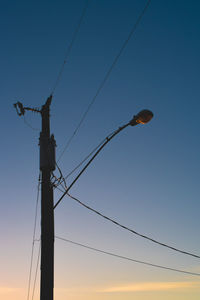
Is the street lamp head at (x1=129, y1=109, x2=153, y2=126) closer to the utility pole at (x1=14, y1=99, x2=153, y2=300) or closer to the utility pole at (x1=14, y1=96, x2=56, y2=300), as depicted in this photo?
the utility pole at (x1=14, y1=99, x2=153, y2=300)

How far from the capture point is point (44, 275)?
7.35 m

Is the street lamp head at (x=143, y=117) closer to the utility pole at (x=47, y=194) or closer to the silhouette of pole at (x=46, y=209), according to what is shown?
the utility pole at (x=47, y=194)

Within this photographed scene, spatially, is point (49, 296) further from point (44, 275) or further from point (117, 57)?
point (117, 57)

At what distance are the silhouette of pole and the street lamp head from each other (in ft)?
10.1

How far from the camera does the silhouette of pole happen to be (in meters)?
7.32

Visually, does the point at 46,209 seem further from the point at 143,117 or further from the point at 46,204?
the point at 143,117

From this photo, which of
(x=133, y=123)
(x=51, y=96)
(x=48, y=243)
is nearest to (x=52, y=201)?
(x=48, y=243)

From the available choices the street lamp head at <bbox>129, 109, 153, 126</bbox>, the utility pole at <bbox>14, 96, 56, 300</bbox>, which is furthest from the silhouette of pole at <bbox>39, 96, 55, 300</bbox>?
the street lamp head at <bbox>129, 109, 153, 126</bbox>

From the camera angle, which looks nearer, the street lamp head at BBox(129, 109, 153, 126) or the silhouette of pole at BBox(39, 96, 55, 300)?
the silhouette of pole at BBox(39, 96, 55, 300)

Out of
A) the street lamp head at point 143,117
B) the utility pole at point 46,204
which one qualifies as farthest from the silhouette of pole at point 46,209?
the street lamp head at point 143,117

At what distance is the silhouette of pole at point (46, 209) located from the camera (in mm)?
7320

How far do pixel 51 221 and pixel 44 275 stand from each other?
139 centimetres

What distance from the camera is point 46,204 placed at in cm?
821

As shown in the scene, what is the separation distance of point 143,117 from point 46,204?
12.0 feet
